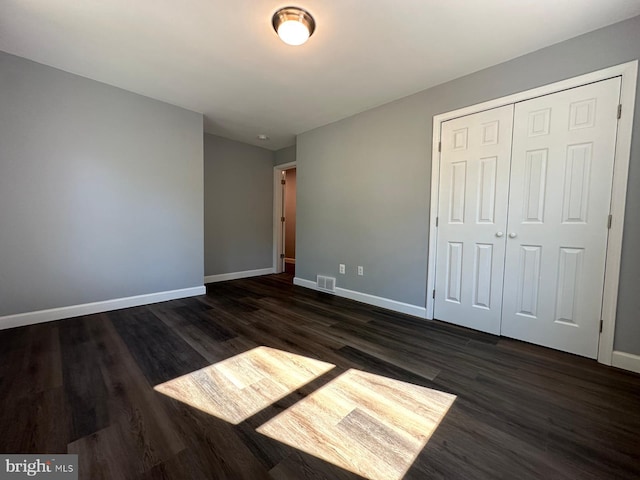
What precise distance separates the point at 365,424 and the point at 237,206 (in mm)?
4119

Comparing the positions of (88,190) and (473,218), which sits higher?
(88,190)

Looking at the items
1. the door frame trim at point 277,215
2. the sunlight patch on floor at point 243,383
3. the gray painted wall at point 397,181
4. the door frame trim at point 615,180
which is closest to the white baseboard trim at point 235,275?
the door frame trim at point 277,215

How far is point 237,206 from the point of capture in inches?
184

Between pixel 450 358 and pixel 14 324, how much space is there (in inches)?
154

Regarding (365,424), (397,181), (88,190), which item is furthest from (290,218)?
(365,424)

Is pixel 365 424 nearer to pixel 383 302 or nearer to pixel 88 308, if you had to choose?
pixel 383 302

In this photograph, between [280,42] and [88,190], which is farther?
[88,190]

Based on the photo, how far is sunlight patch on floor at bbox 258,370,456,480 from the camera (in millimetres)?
1104

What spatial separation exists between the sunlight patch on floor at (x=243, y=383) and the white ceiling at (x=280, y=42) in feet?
8.19

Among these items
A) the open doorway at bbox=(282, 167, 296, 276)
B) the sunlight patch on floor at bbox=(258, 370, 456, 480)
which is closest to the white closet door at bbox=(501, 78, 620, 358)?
the sunlight patch on floor at bbox=(258, 370, 456, 480)

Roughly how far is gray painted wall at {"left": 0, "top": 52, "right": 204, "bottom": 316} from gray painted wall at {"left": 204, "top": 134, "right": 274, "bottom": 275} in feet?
2.77

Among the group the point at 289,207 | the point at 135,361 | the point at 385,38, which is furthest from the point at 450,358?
the point at 289,207

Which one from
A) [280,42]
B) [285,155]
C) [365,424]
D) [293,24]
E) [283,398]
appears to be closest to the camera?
[365,424]

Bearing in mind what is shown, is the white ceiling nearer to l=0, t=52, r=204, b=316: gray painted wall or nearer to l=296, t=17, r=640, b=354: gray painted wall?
l=296, t=17, r=640, b=354: gray painted wall
